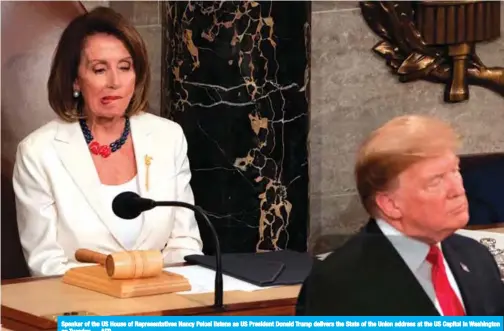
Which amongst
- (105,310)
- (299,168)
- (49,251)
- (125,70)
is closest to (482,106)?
(299,168)

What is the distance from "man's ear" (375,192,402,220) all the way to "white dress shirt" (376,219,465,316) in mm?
18

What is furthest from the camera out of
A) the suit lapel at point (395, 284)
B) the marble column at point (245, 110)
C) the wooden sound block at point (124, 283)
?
the marble column at point (245, 110)

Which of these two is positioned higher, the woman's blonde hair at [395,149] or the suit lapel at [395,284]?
the woman's blonde hair at [395,149]

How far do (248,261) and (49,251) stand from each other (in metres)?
0.73

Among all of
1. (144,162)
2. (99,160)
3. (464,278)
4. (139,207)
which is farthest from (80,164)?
(464,278)

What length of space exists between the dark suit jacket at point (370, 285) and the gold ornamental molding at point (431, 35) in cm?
313

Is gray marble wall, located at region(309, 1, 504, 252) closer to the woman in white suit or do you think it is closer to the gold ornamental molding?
the gold ornamental molding

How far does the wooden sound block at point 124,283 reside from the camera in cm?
279

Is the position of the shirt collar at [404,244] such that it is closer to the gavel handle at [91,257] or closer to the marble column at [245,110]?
the gavel handle at [91,257]

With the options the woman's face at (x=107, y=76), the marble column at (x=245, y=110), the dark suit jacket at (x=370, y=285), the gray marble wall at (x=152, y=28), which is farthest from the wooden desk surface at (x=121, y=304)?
the gray marble wall at (x=152, y=28)

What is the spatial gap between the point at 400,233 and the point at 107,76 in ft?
6.13

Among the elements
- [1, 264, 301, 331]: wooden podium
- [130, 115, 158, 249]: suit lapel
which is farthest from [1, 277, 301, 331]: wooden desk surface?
[130, 115, 158, 249]: suit lapel

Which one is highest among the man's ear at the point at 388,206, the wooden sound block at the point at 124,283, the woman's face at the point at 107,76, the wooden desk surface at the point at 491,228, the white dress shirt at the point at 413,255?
the woman's face at the point at 107,76

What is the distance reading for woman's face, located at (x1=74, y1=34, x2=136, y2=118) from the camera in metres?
3.73
